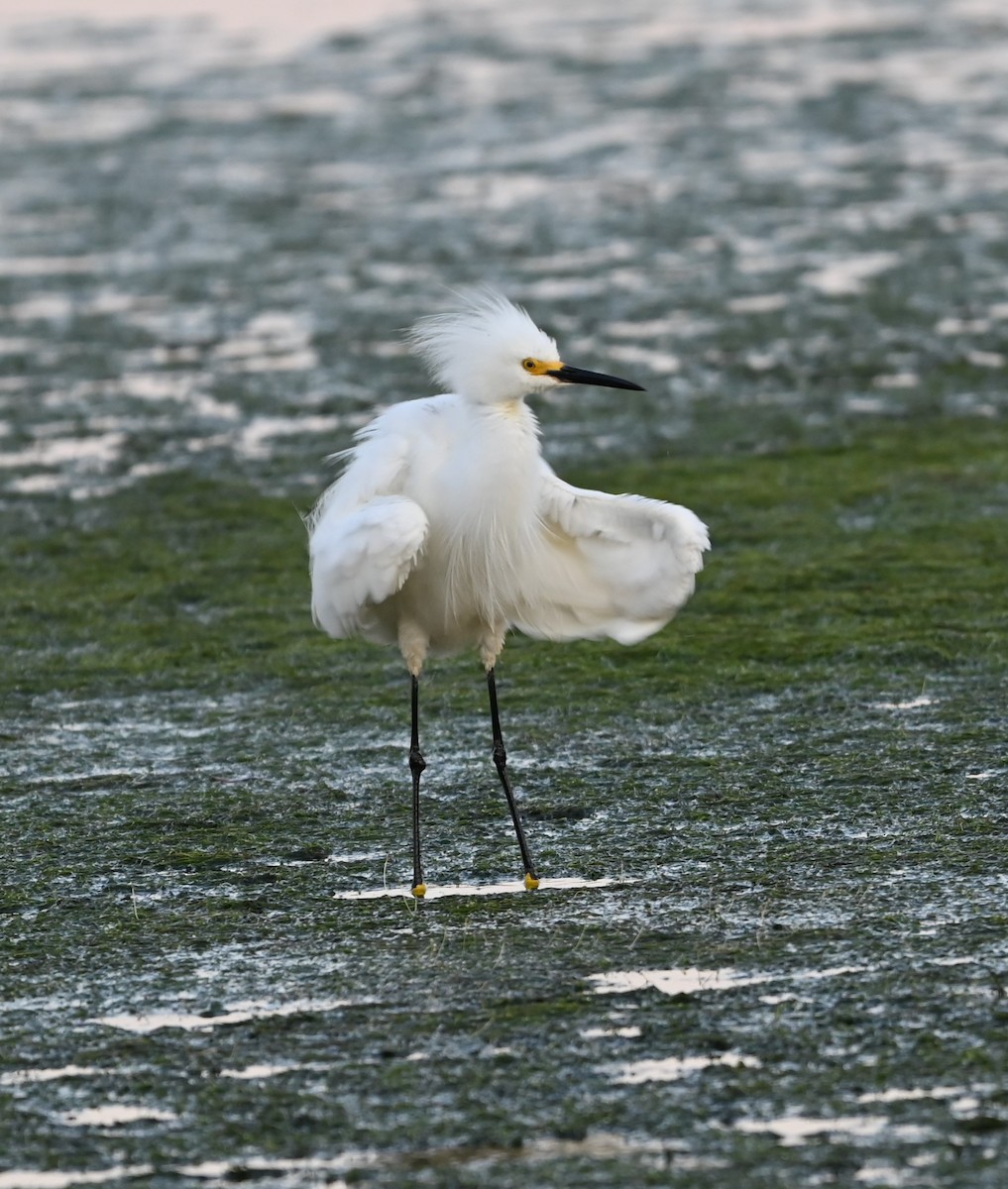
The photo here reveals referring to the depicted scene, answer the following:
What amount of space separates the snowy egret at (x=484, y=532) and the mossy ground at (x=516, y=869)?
57 centimetres

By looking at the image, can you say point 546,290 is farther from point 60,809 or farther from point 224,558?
point 60,809

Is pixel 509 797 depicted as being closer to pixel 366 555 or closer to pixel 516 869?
pixel 516 869

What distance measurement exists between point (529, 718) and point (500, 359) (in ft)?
6.87

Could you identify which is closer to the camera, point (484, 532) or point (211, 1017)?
point (211, 1017)

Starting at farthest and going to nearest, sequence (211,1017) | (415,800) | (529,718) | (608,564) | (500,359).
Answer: (529,718) < (608,564) < (415,800) < (500,359) < (211,1017)

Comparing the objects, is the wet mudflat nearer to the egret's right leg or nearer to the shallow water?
the shallow water

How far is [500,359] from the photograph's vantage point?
6.52 meters

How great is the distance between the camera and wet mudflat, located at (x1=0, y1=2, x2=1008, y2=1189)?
16.0 feet

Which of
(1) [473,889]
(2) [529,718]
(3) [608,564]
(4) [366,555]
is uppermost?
(4) [366,555]

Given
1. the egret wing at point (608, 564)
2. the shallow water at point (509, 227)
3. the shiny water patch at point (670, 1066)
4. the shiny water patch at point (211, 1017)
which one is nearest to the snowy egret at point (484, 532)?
the egret wing at point (608, 564)

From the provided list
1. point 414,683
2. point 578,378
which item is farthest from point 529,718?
point 578,378

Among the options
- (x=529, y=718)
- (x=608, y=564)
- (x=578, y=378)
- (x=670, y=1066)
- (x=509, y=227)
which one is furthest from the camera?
(x=509, y=227)

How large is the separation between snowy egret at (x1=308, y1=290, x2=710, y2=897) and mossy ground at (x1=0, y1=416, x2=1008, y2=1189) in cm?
57

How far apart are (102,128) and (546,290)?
882cm
